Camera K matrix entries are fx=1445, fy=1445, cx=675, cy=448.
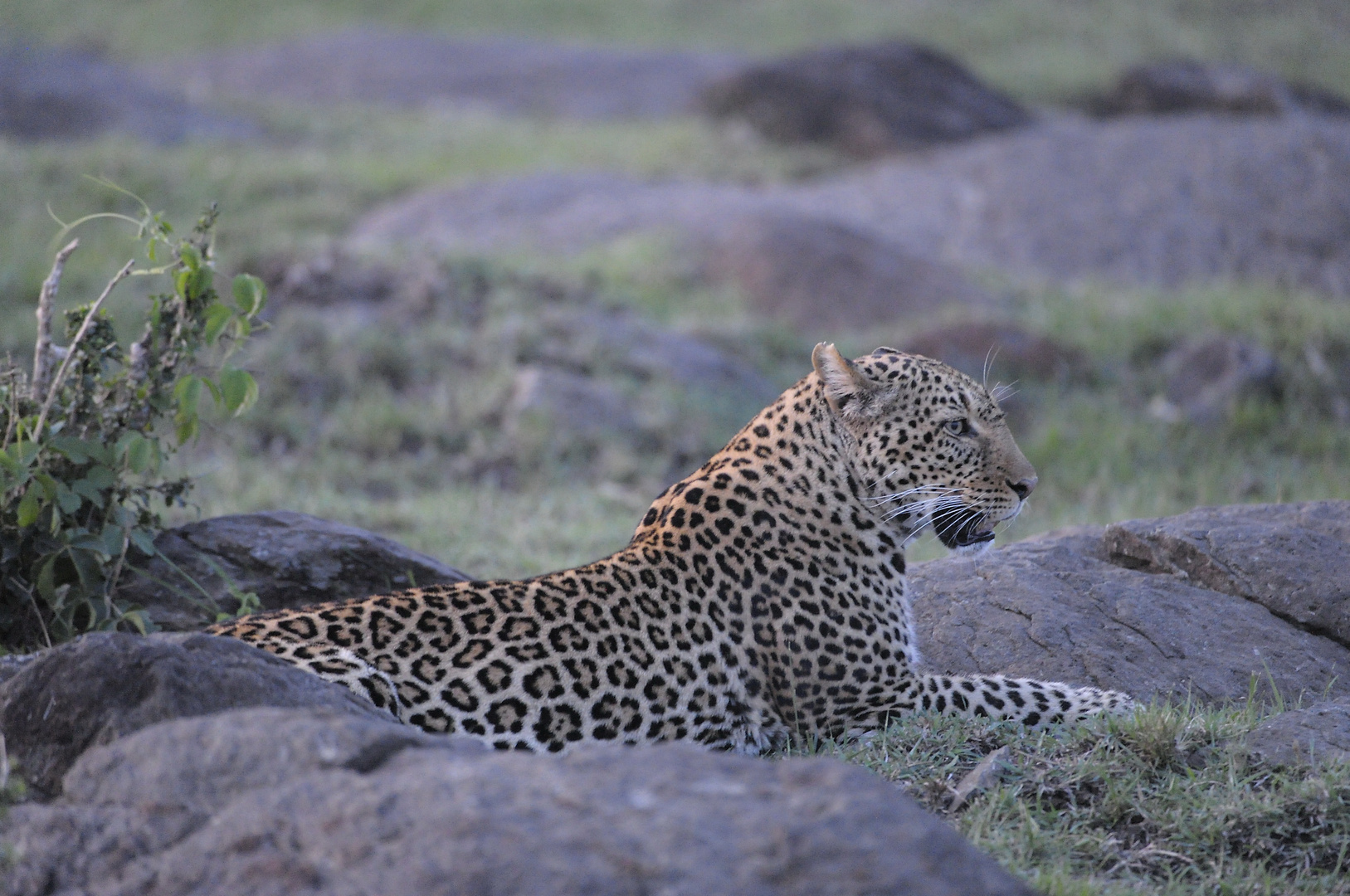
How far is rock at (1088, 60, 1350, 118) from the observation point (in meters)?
21.7

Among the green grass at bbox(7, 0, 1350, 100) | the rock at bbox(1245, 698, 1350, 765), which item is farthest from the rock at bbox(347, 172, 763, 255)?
the rock at bbox(1245, 698, 1350, 765)

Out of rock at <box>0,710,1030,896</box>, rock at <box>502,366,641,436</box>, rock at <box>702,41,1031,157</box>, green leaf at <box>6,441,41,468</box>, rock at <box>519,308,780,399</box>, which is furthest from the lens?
rock at <box>702,41,1031,157</box>

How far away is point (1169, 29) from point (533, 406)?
2117 cm

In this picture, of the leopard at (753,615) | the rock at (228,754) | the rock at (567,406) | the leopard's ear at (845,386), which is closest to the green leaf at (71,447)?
the leopard at (753,615)

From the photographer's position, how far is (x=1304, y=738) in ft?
16.4

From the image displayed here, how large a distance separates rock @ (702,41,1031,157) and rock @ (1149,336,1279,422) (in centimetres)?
923

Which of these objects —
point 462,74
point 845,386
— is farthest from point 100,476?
point 462,74

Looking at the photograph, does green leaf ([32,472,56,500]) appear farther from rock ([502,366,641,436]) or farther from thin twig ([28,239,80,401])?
rock ([502,366,641,436])

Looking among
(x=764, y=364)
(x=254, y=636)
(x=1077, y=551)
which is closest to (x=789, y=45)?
(x=764, y=364)

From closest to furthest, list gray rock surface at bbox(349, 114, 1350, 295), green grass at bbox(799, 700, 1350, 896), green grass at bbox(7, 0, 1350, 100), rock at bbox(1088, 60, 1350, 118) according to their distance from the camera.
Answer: green grass at bbox(799, 700, 1350, 896) < gray rock surface at bbox(349, 114, 1350, 295) < rock at bbox(1088, 60, 1350, 118) < green grass at bbox(7, 0, 1350, 100)

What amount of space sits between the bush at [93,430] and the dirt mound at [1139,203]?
13207mm

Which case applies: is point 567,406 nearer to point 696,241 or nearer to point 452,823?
point 696,241

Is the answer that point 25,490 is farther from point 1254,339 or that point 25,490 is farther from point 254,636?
point 1254,339

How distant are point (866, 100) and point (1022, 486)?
17786 mm
